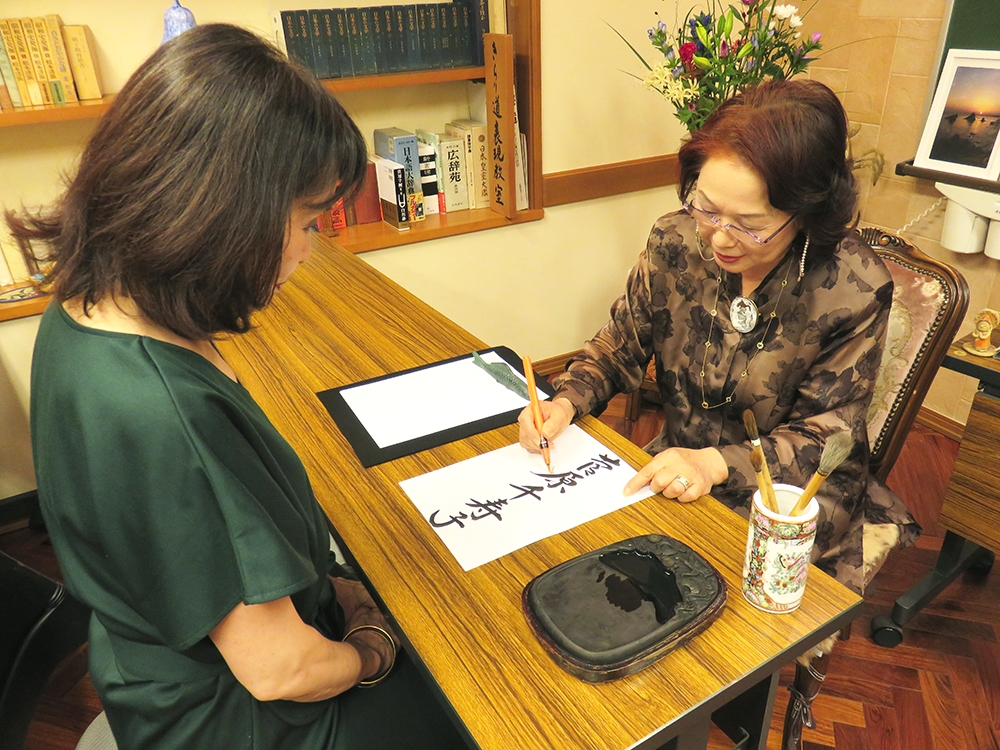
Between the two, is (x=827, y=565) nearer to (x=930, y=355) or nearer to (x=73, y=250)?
(x=930, y=355)

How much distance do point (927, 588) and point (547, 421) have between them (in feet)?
4.41

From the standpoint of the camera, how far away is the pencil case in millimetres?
729

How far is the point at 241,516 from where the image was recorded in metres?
0.68

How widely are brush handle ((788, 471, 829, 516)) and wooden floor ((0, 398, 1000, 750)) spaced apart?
0.94 meters

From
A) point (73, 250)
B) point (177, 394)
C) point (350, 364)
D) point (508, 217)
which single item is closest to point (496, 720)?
point (177, 394)

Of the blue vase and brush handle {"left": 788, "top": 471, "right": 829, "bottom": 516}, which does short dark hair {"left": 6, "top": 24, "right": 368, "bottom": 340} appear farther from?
the blue vase

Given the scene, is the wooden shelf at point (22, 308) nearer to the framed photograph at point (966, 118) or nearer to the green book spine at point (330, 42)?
the green book spine at point (330, 42)

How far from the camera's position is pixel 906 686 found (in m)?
1.70

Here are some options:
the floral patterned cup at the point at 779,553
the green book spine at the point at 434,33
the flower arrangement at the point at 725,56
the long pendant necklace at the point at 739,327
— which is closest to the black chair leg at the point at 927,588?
the long pendant necklace at the point at 739,327

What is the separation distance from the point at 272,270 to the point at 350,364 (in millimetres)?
694

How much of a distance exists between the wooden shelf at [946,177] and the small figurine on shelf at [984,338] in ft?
2.79

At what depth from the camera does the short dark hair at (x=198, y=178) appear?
640 mm

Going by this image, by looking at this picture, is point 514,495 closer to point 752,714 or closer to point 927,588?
point 752,714

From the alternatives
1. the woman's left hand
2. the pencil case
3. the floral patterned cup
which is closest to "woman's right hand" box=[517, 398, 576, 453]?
the woman's left hand
